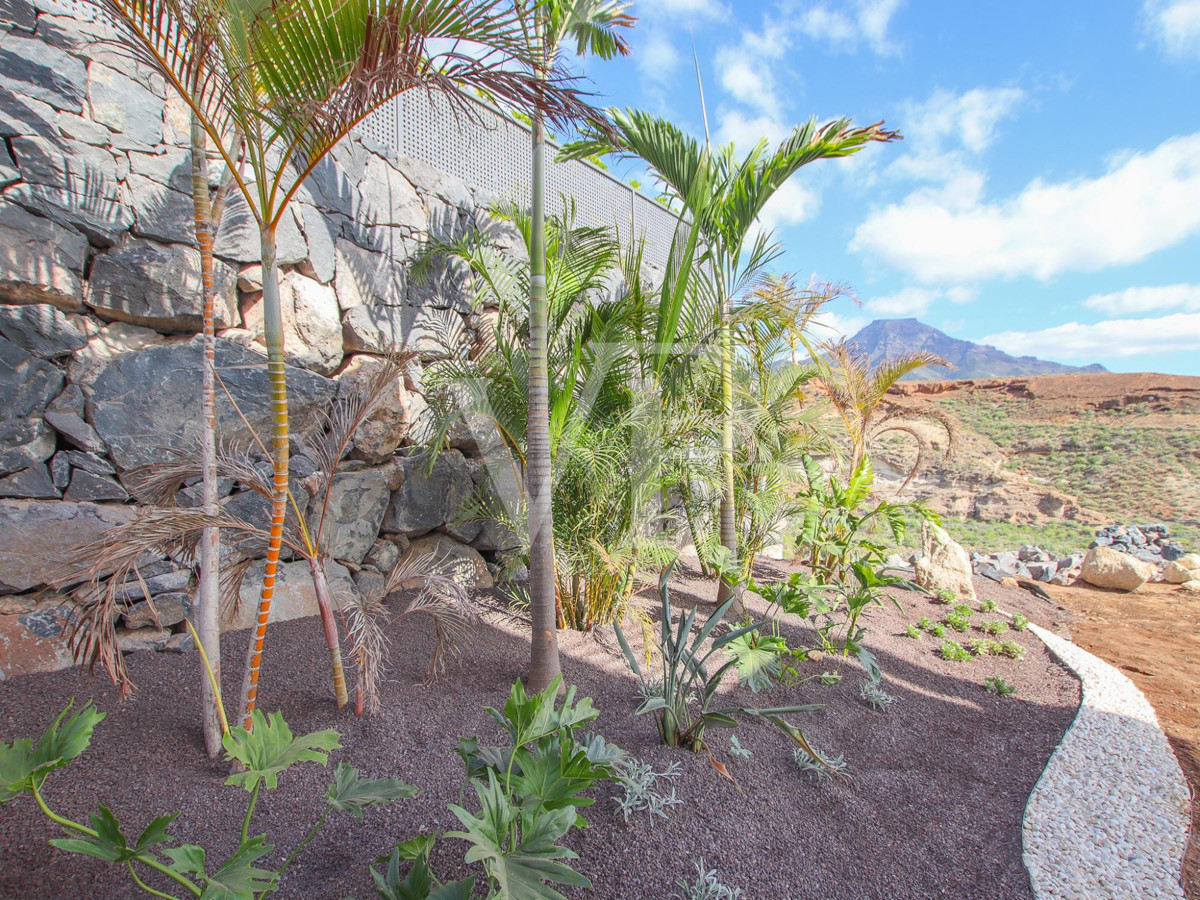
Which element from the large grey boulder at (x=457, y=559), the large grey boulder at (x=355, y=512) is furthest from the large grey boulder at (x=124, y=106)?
the large grey boulder at (x=457, y=559)

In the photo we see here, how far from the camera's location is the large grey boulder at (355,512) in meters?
3.35

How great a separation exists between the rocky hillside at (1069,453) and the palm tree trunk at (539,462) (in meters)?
9.36

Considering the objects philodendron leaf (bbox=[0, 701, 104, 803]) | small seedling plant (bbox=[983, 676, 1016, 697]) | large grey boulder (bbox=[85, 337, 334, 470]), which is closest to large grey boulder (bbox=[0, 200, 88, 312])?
large grey boulder (bbox=[85, 337, 334, 470])

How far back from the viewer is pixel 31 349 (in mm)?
2473

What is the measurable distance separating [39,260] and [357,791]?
8.66 feet

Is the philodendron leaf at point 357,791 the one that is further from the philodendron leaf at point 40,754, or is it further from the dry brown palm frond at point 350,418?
→ the dry brown palm frond at point 350,418

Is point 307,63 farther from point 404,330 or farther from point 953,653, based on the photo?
A: point 953,653

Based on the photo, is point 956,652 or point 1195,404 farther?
point 1195,404

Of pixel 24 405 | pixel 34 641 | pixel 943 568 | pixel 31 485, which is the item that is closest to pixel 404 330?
pixel 24 405

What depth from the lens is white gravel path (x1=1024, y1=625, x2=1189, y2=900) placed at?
190 centimetres

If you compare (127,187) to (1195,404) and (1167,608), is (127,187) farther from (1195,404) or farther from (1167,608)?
(1195,404)

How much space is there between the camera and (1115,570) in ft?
20.0

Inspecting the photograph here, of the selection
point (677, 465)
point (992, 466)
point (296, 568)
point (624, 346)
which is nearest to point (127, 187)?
point (296, 568)

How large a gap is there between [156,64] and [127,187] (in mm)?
1418
